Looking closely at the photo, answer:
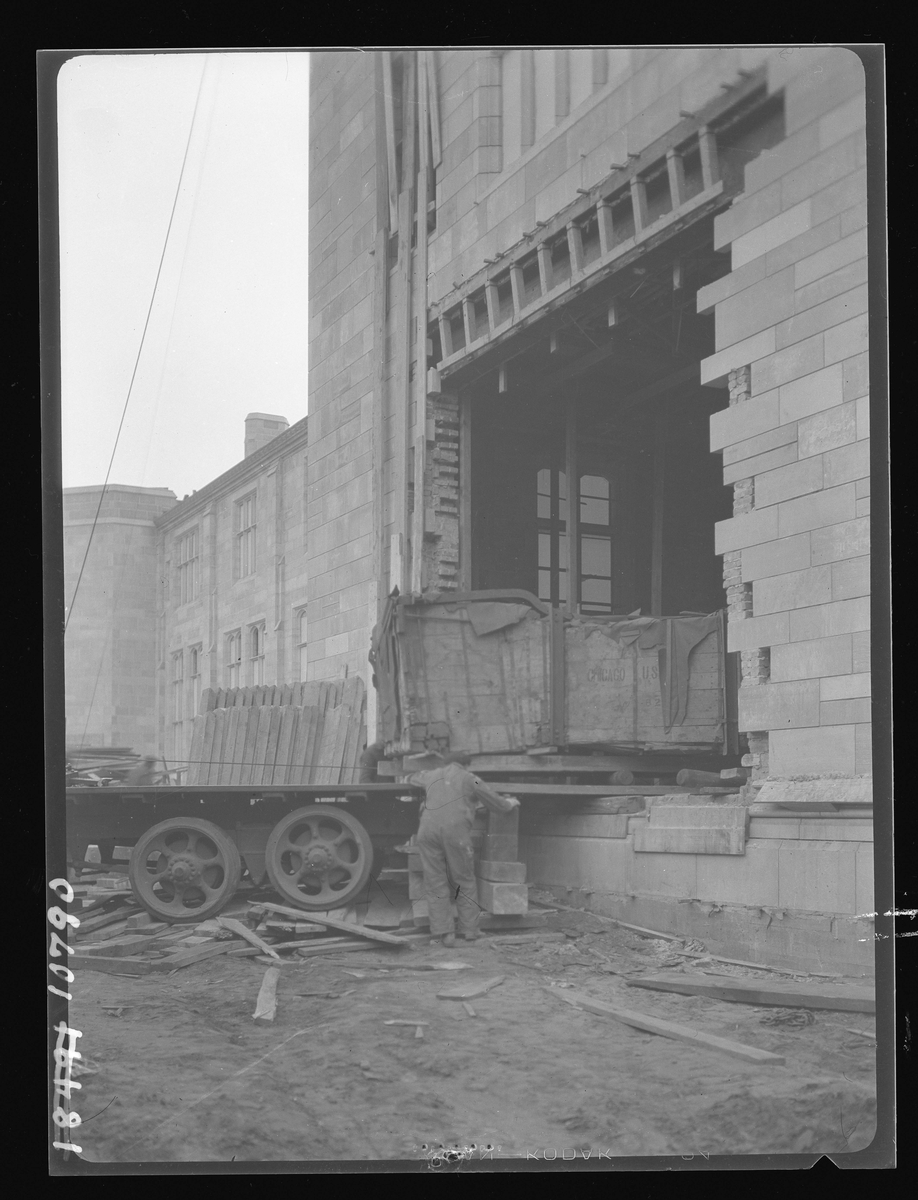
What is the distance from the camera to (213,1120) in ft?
25.0

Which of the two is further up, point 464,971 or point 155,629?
point 155,629

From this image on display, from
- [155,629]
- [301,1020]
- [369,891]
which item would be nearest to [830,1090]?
[301,1020]

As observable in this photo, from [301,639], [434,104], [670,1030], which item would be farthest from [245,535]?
[670,1030]

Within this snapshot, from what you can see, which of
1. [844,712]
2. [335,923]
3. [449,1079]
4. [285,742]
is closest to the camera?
[449,1079]

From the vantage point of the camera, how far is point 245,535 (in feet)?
33.9

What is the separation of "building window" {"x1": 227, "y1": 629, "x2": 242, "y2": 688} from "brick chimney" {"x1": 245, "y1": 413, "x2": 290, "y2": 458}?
57.0 inches

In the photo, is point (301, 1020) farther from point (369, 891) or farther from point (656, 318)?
point (656, 318)

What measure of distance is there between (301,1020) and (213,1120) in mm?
865

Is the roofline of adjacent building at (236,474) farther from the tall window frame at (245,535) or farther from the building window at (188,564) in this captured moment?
the tall window frame at (245,535)

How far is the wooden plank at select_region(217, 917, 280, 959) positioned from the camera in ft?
30.0

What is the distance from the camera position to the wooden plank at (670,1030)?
7.66m

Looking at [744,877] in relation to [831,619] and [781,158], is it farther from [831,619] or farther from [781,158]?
[781,158]

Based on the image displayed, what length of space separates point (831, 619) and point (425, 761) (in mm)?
3679

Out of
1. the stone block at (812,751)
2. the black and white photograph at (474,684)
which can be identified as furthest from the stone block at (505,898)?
the stone block at (812,751)
